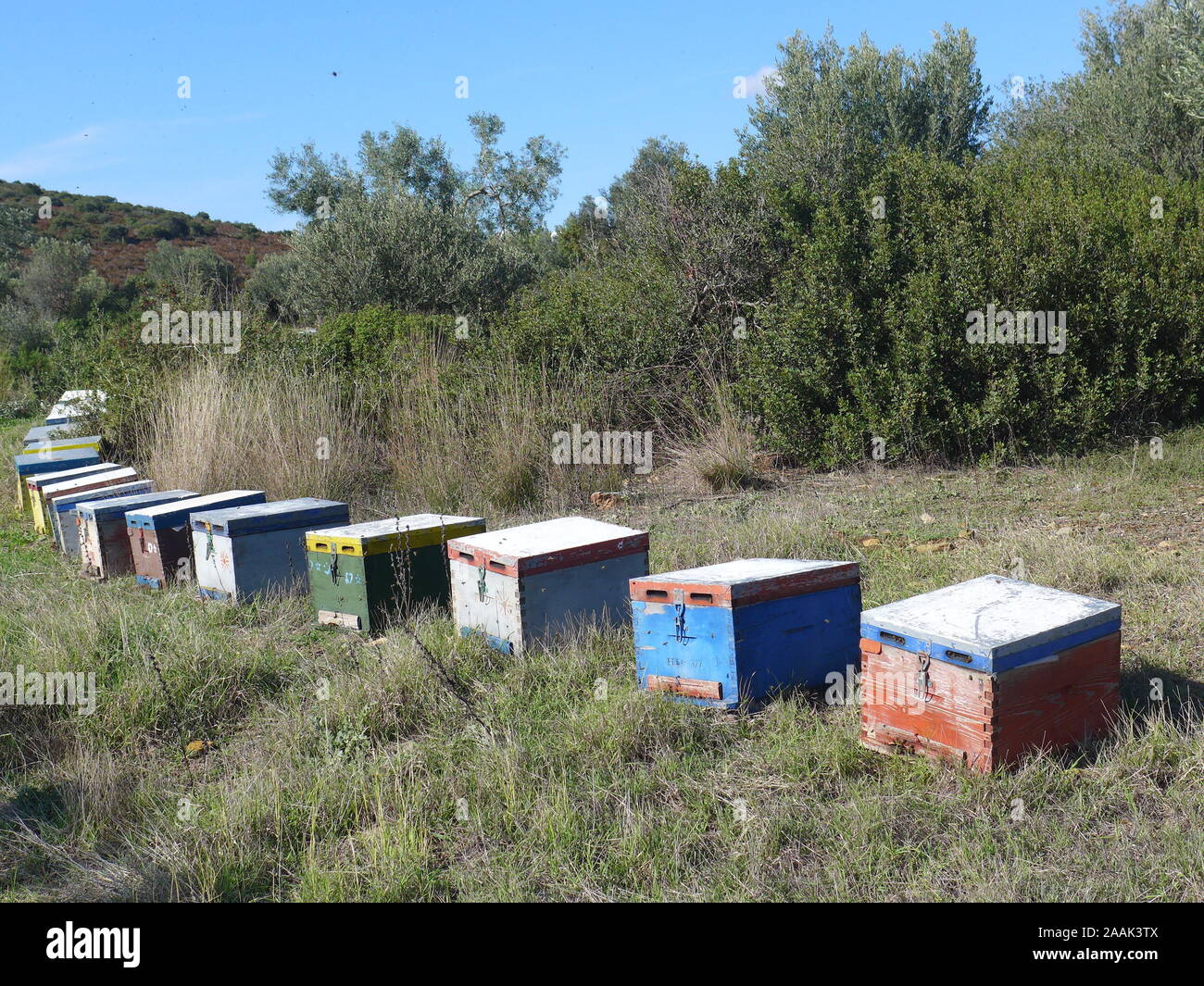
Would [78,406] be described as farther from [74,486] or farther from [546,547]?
[546,547]

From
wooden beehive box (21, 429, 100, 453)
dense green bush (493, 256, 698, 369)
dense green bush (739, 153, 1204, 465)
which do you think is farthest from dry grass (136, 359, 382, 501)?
dense green bush (739, 153, 1204, 465)

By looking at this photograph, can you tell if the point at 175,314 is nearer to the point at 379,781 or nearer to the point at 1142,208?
the point at 379,781

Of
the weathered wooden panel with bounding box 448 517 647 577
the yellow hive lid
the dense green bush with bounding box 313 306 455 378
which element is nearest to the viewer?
the weathered wooden panel with bounding box 448 517 647 577

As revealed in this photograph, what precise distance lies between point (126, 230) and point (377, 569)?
154 feet

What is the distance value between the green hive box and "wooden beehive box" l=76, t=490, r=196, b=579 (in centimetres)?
208

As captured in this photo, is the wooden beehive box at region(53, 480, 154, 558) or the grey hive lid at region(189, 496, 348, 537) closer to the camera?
the grey hive lid at region(189, 496, 348, 537)

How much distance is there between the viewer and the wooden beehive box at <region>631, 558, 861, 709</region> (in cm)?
389

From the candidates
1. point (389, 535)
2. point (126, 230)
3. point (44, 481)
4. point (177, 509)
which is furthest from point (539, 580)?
point (126, 230)

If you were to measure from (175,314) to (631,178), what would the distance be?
21.9 metres

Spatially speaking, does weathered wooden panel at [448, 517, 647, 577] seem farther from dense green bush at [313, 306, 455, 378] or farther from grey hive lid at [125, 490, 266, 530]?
dense green bush at [313, 306, 455, 378]

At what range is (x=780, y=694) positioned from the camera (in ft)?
13.1

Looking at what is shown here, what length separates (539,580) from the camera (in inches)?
183

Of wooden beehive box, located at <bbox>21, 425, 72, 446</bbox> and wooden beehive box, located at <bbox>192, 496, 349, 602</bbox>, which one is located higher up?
wooden beehive box, located at <bbox>21, 425, 72, 446</bbox>
